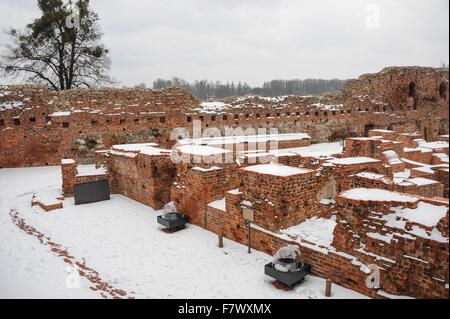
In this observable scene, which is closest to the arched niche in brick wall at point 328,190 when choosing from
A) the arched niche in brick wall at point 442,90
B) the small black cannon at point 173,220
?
the small black cannon at point 173,220

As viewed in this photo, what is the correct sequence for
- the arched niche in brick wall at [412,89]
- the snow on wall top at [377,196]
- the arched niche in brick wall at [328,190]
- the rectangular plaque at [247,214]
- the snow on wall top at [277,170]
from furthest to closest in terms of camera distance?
the arched niche in brick wall at [412,89], the arched niche in brick wall at [328,190], the rectangular plaque at [247,214], the snow on wall top at [277,170], the snow on wall top at [377,196]

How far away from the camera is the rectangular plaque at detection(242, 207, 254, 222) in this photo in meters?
5.07

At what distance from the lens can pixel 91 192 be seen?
8242mm

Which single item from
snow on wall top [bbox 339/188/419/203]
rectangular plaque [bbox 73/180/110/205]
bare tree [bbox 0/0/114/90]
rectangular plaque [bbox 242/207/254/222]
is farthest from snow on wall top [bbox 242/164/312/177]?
bare tree [bbox 0/0/114/90]

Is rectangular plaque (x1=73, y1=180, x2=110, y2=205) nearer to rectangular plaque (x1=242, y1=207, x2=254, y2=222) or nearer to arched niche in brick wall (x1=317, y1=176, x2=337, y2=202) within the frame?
rectangular plaque (x1=242, y1=207, x2=254, y2=222)

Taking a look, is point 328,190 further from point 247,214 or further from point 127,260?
point 127,260

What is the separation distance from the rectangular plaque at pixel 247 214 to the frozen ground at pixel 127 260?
0.70 meters

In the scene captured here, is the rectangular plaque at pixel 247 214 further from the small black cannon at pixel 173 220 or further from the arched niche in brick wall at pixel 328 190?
the arched niche in brick wall at pixel 328 190

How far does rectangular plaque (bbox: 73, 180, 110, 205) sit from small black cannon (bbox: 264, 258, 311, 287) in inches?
239

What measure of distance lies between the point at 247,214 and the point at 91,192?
17.6ft

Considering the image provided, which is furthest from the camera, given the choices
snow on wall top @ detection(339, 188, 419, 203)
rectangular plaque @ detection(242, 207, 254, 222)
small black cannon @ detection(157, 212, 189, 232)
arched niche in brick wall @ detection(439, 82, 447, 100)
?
arched niche in brick wall @ detection(439, 82, 447, 100)

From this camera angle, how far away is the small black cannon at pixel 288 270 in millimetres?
4020

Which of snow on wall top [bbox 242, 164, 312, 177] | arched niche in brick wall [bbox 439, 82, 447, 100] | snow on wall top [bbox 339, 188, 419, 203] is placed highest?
arched niche in brick wall [bbox 439, 82, 447, 100]
